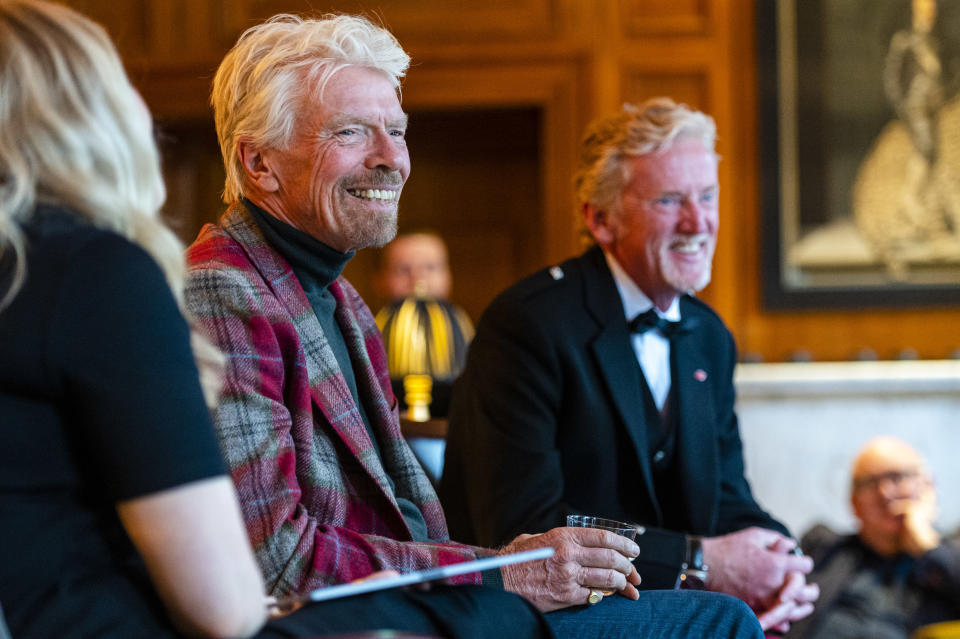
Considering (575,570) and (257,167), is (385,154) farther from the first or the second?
(575,570)

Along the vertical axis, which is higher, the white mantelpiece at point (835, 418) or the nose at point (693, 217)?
the nose at point (693, 217)

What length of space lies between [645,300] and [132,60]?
3.60 m

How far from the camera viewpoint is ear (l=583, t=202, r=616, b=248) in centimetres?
258

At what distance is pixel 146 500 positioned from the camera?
0.96m

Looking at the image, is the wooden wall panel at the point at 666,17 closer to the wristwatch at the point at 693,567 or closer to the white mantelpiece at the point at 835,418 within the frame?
the white mantelpiece at the point at 835,418

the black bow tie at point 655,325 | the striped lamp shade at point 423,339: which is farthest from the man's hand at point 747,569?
the striped lamp shade at point 423,339

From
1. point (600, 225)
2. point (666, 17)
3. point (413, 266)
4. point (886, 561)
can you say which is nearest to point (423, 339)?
point (413, 266)

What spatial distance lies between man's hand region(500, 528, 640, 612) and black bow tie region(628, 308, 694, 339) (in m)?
0.83

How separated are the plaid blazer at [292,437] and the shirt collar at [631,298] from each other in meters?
0.83

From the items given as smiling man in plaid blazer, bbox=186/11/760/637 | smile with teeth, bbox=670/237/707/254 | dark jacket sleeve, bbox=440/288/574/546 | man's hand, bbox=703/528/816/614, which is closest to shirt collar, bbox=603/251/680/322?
smile with teeth, bbox=670/237/707/254

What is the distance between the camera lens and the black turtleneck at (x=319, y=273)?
5.64ft

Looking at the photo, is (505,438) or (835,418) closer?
(505,438)

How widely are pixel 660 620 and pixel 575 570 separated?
0.14 m

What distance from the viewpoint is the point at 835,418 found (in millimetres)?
5156
